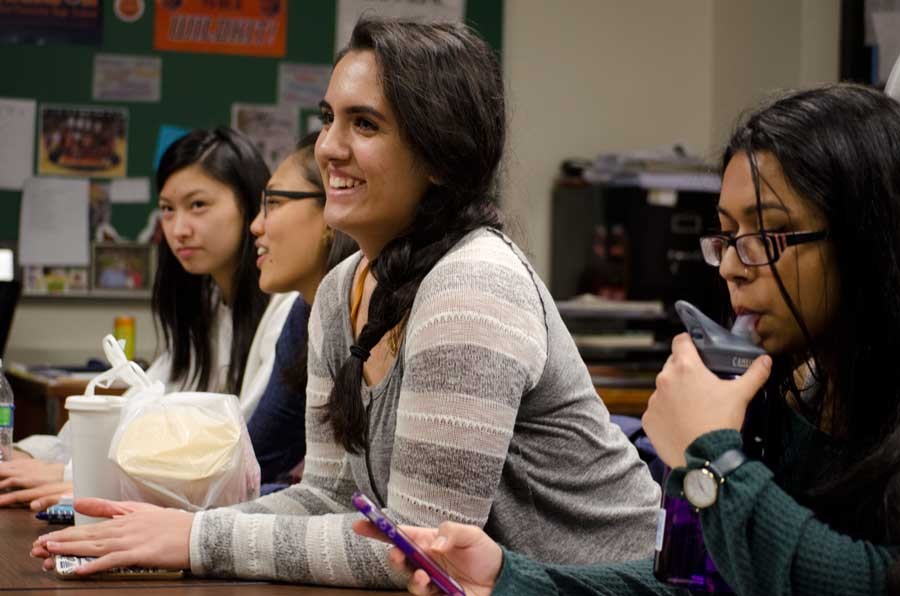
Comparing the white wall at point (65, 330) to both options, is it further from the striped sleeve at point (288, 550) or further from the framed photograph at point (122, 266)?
the striped sleeve at point (288, 550)

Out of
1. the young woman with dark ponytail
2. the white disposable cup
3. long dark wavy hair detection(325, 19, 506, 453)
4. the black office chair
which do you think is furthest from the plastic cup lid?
the black office chair

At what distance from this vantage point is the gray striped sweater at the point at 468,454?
1.28 m

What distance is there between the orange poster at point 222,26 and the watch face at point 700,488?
4.06 m

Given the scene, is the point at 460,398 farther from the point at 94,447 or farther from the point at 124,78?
the point at 124,78

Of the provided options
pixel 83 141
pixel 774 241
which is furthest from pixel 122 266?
pixel 774 241

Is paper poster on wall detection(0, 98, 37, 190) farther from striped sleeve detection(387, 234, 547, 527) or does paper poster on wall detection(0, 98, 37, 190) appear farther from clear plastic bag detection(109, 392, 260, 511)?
striped sleeve detection(387, 234, 547, 527)

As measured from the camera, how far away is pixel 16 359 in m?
4.55

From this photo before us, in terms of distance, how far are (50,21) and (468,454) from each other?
383 centimetres

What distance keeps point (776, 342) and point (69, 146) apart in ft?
13.0

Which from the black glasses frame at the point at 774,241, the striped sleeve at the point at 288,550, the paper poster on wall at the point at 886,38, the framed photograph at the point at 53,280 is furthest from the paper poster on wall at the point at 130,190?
the black glasses frame at the point at 774,241

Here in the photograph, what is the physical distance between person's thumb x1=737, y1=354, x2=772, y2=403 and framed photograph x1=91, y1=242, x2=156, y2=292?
3.86m

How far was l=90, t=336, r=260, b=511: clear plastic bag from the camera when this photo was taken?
4.85 ft

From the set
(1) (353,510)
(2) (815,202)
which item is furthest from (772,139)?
(1) (353,510)

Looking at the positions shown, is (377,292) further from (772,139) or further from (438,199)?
(772,139)
